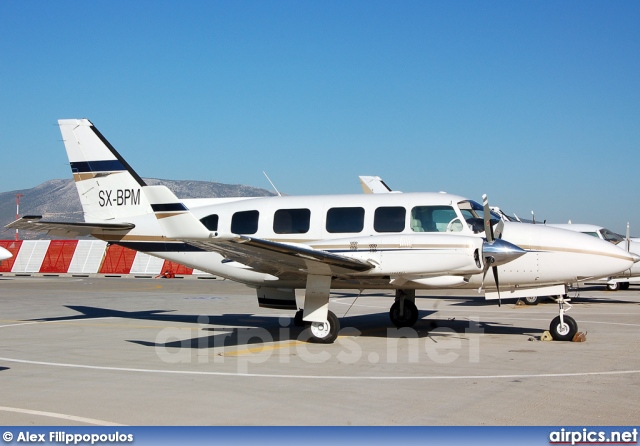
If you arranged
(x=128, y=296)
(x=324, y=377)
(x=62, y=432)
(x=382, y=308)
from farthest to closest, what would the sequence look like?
1. (x=128, y=296)
2. (x=382, y=308)
3. (x=324, y=377)
4. (x=62, y=432)

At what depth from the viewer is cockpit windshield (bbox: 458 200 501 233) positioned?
13.3 metres

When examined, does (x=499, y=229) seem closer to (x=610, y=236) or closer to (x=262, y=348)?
(x=262, y=348)

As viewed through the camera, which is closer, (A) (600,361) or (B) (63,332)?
(A) (600,361)

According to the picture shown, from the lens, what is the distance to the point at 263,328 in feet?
51.8

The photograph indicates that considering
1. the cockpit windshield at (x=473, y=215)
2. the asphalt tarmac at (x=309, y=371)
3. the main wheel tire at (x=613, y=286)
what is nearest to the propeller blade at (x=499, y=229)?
the cockpit windshield at (x=473, y=215)

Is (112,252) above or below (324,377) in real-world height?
above

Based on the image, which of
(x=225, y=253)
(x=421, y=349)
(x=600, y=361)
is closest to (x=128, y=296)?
(x=225, y=253)

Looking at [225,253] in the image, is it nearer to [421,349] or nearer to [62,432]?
[421,349]

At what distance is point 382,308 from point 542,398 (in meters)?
13.0

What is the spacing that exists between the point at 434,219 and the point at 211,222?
514 centimetres

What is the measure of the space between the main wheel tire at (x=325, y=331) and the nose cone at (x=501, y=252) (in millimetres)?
3165

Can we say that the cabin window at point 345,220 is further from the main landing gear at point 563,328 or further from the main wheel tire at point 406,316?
the main landing gear at point 563,328

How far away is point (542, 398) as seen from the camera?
26.6 ft

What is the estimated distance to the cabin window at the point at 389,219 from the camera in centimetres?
1370
